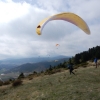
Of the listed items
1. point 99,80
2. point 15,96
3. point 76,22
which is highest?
point 76,22

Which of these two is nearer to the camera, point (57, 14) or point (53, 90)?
point (57, 14)

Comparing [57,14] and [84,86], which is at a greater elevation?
[57,14]

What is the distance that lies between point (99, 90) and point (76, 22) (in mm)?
8055

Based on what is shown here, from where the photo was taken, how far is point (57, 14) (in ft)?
60.3

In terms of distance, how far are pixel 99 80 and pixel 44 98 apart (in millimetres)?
9595

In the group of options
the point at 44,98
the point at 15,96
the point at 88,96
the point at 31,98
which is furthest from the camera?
the point at 15,96

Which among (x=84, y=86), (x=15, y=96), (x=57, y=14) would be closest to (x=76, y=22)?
(x=57, y=14)

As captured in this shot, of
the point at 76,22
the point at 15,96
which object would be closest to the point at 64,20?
the point at 76,22

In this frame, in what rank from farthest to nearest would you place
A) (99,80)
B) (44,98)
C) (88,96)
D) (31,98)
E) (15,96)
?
(99,80) → (15,96) → (31,98) → (44,98) → (88,96)

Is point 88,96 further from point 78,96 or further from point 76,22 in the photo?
point 76,22

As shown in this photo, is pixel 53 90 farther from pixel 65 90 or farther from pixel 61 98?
pixel 61 98

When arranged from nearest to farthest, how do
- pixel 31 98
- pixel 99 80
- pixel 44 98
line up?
pixel 44 98, pixel 31 98, pixel 99 80

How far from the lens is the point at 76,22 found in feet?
70.8

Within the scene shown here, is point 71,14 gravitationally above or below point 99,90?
above
